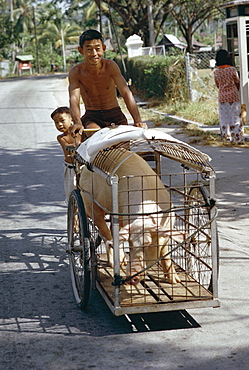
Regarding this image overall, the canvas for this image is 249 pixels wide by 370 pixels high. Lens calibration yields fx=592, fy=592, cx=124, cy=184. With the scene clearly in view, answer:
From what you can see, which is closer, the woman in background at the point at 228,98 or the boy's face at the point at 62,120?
the boy's face at the point at 62,120

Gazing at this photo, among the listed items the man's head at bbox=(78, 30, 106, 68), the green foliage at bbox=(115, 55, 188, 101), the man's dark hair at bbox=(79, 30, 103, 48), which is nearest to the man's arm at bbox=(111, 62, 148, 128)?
the man's head at bbox=(78, 30, 106, 68)

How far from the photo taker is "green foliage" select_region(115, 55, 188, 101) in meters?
19.1

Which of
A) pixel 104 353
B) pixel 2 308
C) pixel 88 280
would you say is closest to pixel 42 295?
pixel 2 308

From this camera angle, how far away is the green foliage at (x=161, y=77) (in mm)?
19062

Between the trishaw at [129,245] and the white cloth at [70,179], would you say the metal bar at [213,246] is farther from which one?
the white cloth at [70,179]

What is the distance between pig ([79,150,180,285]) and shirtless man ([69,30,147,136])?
84cm

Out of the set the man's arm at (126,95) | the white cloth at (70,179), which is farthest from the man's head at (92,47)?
the white cloth at (70,179)

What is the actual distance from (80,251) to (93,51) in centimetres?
203

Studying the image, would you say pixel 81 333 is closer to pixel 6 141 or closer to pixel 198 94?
pixel 6 141

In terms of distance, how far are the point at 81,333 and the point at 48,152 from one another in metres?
8.77

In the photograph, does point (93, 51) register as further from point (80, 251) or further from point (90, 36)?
point (80, 251)

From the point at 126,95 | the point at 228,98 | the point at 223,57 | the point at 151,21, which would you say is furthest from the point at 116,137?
the point at 151,21

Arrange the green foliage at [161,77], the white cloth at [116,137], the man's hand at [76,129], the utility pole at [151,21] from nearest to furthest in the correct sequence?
the white cloth at [116,137]
the man's hand at [76,129]
the green foliage at [161,77]
the utility pole at [151,21]

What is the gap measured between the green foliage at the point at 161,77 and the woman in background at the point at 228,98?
6.91 m
